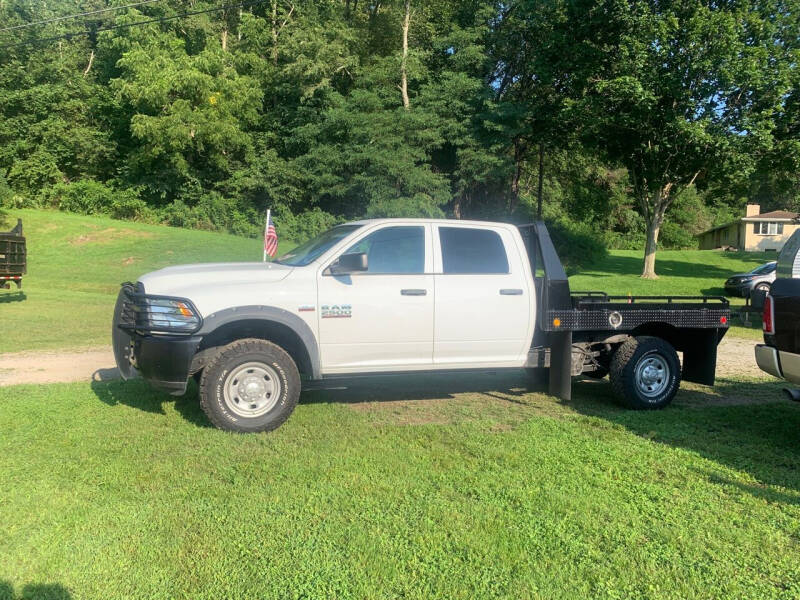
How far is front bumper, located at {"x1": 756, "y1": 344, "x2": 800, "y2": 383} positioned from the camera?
530 centimetres

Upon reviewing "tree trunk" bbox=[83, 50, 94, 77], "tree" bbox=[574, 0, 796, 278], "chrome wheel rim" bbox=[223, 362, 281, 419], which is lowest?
"chrome wheel rim" bbox=[223, 362, 281, 419]

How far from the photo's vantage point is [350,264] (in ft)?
18.9

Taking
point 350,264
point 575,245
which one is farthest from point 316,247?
point 575,245

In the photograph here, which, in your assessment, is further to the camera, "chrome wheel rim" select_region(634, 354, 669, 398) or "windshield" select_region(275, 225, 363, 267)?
"chrome wheel rim" select_region(634, 354, 669, 398)

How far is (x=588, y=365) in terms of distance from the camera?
719 centimetres

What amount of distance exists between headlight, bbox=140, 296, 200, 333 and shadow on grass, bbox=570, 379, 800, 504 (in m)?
4.24

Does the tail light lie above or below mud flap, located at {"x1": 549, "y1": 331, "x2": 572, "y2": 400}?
above

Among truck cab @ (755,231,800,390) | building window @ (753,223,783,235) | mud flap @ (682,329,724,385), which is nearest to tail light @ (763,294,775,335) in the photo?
truck cab @ (755,231,800,390)

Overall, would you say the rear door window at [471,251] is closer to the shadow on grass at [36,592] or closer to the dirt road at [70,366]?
the shadow on grass at [36,592]

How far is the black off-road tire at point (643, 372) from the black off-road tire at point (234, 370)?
→ 3.61m

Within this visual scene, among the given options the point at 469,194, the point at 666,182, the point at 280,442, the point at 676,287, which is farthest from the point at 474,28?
the point at 280,442

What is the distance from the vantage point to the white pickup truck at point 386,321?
18.3 feet

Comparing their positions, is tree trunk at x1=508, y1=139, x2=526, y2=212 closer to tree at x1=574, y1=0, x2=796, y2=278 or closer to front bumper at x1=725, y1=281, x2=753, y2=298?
tree at x1=574, y1=0, x2=796, y2=278

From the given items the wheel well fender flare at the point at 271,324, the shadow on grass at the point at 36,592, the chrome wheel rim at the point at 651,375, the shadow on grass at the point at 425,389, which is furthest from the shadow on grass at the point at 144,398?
the chrome wheel rim at the point at 651,375
